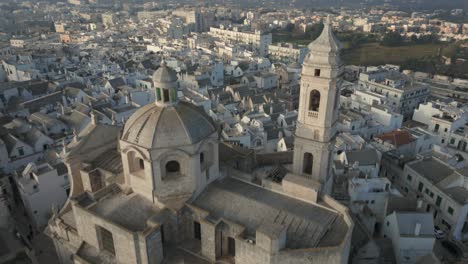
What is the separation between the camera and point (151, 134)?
77.0 ft

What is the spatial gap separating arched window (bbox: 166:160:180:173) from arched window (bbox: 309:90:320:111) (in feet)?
34.0

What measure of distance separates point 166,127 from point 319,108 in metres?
10.8

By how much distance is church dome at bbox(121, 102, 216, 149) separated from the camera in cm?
2352

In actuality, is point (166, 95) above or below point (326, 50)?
below

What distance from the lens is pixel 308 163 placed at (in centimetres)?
2844

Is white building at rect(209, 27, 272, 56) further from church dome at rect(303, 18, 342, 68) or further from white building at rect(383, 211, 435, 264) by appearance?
church dome at rect(303, 18, 342, 68)

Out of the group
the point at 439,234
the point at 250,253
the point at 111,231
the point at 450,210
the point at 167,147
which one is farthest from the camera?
the point at 439,234

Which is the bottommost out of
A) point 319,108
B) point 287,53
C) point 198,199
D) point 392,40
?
point 287,53

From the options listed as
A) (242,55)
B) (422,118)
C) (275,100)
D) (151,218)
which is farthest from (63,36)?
(151,218)

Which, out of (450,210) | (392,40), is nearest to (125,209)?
(450,210)

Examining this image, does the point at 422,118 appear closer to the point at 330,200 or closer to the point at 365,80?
the point at 365,80

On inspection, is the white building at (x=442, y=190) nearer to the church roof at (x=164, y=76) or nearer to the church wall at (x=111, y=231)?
the church roof at (x=164, y=76)

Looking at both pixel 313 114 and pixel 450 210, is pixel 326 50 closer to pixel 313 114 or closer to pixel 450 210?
pixel 313 114

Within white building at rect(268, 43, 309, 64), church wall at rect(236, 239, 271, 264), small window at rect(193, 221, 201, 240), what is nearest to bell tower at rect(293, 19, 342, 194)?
church wall at rect(236, 239, 271, 264)
